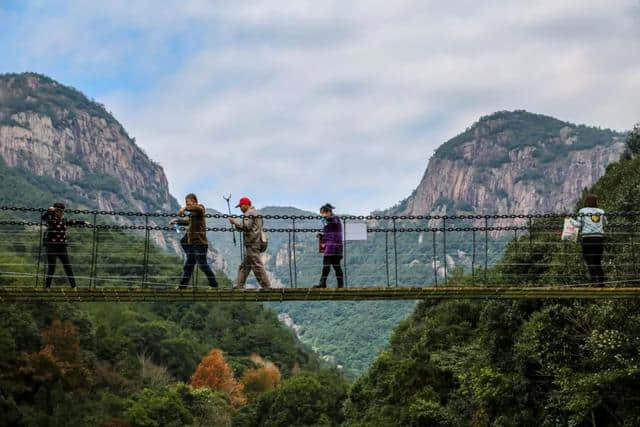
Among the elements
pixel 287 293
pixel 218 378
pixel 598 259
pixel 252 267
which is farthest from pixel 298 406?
pixel 287 293

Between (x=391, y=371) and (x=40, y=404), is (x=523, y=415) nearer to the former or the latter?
(x=391, y=371)

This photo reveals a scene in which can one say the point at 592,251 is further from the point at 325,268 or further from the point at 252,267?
the point at 252,267

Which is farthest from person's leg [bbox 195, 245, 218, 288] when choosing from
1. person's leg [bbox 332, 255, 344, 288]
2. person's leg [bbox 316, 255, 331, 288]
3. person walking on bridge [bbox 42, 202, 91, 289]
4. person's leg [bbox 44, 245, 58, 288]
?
person's leg [bbox 44, 245, 58, 288]

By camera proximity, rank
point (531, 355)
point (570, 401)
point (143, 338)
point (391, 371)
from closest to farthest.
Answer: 1. point (570, 401)
2. point (531, 355)
3. point (391, 371)
4. point (143, 338)

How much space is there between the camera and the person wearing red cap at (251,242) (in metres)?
16.5

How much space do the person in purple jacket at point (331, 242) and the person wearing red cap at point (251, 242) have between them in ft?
3.23

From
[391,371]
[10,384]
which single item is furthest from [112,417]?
[391,371]

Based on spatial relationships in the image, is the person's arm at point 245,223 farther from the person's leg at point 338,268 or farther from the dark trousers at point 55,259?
the dark trousers at point 55,259

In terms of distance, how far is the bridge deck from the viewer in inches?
623

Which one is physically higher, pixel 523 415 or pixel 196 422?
pixel 523 415

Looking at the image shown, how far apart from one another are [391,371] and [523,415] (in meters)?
15.1

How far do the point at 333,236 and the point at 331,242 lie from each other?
0.11 m

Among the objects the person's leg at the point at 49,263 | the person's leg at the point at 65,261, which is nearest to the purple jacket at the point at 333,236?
the person's leg at the point at 65,261

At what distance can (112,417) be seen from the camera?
56156mm
